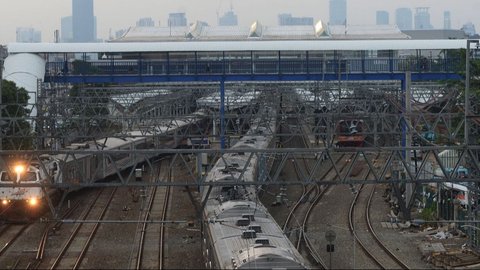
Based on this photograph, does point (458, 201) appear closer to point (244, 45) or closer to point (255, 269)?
point (255, 269)

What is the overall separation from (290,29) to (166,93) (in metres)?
19.3

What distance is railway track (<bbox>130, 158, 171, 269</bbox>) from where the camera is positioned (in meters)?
13.7

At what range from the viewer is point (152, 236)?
16453 mm

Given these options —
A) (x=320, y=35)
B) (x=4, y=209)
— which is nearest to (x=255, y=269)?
(x=4, y=209)

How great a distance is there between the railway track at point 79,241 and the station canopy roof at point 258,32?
34.7 metres

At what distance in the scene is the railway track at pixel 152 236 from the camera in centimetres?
1372

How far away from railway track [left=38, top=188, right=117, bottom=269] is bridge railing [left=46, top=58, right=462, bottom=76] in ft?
27.8

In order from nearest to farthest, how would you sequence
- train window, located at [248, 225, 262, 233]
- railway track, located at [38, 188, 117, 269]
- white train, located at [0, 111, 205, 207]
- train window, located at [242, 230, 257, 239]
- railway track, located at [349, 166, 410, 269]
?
train window, located at [242, 230, 257, 239] → train window, located at [248, 225, 262, 233] → railway track, located at [38, 188, 117, 269] → railway track, located at [349, 166, 410, 269] → white train, located at [0, 111, 205, 207]

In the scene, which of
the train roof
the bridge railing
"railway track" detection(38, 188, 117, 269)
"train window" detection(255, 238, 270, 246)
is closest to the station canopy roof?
the bridge railing

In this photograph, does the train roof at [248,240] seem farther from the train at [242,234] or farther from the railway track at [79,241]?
the railway track at [79,241]

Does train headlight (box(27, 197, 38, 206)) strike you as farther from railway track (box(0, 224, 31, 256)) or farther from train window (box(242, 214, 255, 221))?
train window (box(242, 214, 255, 221))

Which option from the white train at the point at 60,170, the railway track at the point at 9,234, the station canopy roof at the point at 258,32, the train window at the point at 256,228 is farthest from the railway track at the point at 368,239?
the station canopy roof at the point at 258,32

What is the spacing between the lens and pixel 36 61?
28.7m

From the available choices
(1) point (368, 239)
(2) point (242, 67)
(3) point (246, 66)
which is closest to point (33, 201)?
(1) point (368, 239)
